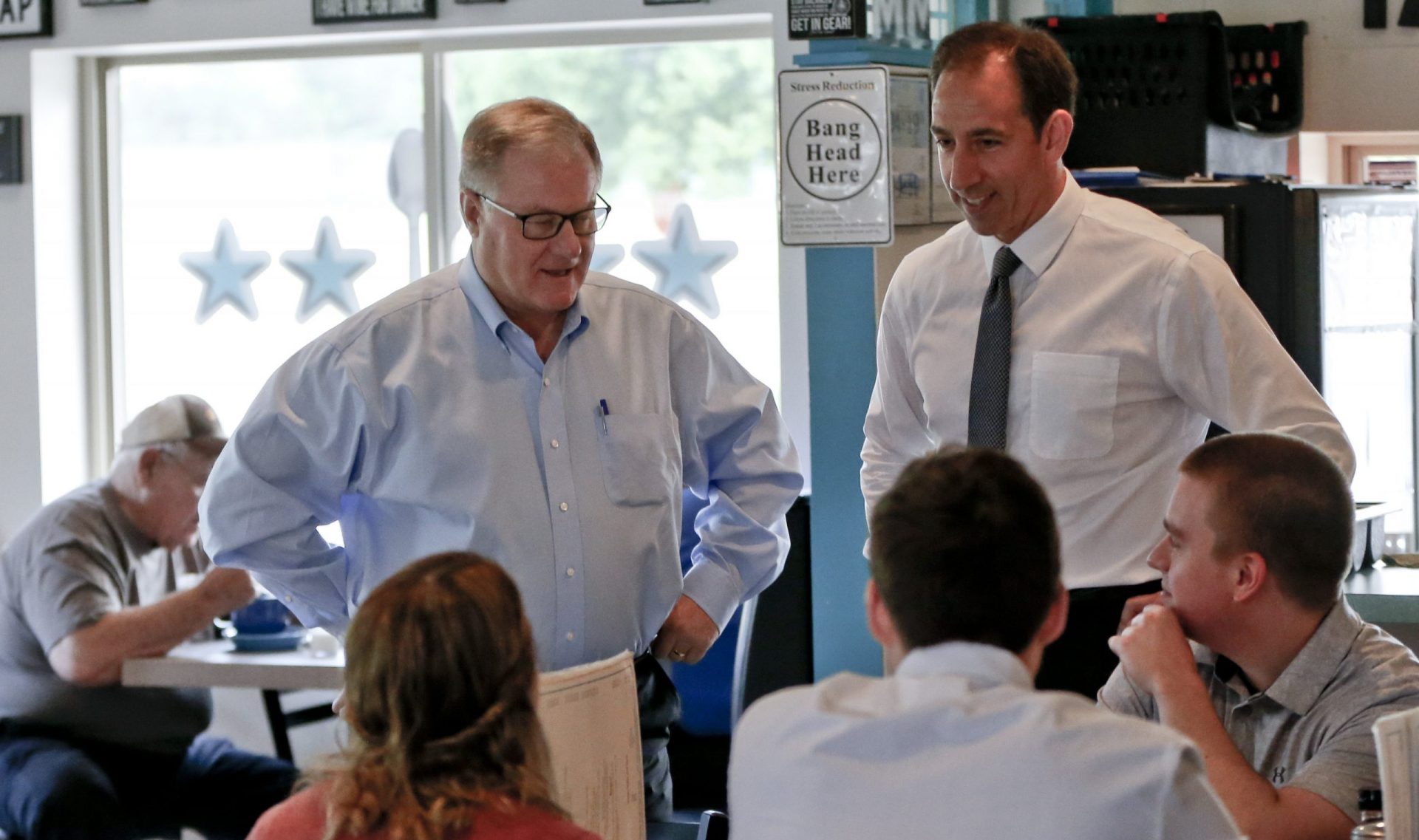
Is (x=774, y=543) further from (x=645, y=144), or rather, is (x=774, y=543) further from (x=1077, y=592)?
(x=645, y=144)

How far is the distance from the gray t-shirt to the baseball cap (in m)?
0.15

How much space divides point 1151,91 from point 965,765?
7.46 feet

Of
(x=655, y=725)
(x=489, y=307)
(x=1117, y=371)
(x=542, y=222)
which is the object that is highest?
(x=542, y=222)

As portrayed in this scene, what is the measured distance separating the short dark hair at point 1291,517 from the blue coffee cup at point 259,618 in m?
2.63

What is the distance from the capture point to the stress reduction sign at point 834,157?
340 centimetres

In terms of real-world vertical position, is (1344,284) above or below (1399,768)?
above

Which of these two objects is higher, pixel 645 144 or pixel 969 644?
pixel 645 144

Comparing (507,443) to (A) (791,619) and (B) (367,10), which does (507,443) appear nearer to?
(A) (791,619)

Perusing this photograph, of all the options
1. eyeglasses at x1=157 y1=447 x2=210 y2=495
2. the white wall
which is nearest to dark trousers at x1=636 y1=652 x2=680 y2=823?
eyeglasses at x1=157 y1=447 x2=210 y2=495

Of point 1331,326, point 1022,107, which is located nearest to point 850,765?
point 1022,107

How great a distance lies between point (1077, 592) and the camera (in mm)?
2342

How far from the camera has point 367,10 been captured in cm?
446

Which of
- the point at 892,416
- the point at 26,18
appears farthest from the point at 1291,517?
the point at 26,18

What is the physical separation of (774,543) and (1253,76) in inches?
73.3
